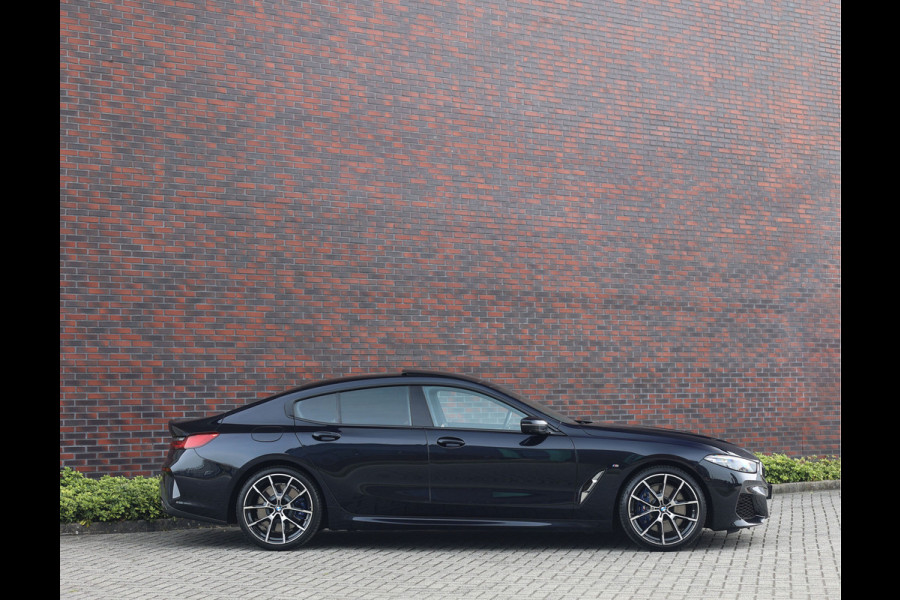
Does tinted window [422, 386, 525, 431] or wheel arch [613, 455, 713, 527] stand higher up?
tinted window [422, 386, 525, 431]

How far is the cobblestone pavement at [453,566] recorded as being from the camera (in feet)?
20.8

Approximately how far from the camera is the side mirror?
7965mm

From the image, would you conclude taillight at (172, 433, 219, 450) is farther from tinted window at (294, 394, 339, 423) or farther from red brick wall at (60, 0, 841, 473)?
red brick wall at (60, 0, 841, 473)

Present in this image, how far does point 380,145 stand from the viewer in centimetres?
1188

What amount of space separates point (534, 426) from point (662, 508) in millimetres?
1249

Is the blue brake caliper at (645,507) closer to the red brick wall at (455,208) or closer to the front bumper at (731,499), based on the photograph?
the front bumper at (731,499)

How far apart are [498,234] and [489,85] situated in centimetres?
195

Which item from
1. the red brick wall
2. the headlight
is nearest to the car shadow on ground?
the headlight

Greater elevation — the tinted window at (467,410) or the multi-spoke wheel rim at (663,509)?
the tinted window at (467,410)

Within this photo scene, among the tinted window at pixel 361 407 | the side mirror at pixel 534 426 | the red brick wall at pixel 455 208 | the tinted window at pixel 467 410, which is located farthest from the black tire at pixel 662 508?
the red brick wall at pixel 455 208

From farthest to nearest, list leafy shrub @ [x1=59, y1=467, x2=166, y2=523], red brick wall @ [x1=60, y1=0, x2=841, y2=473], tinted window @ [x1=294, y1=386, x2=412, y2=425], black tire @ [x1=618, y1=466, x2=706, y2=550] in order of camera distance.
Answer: red brick wall @ [x1=60, y1=0, x2=841, y2=473]
leafy shrub @ [x1=59, y1=467, x2=166, y2=523]
tinted window @ [x1=294, y1=386, x2=412, y2=425]
black tire @ [x1=618, y1=466, x2=706, y2=550]

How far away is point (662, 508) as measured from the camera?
7.91 m

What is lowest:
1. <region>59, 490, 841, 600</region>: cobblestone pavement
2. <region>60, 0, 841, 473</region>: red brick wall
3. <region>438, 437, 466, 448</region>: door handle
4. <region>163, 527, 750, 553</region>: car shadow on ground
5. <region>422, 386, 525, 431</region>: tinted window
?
<region>163, 527, 750, 553</region>: car shadow on ground

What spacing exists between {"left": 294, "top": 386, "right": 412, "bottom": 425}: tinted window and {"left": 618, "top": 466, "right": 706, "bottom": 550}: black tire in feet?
6.50
